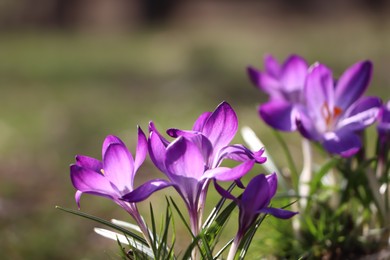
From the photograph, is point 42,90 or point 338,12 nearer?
point 42,90

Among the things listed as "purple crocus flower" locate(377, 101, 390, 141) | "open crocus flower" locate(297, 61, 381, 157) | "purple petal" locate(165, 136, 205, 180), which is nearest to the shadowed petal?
"open crocus flower" locate(297, 61, 381, 157)

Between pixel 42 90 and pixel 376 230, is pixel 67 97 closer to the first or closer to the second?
pixel 42 90

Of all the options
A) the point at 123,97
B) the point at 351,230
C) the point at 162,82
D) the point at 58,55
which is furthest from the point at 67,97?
the point at 351,230

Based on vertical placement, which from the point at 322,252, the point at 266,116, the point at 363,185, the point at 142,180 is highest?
the point at 266,116

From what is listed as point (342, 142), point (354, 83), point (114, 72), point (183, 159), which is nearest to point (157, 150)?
point (183, 159)

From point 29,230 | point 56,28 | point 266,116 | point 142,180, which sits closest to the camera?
point 266,116

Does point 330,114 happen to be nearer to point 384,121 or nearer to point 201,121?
point 384,121

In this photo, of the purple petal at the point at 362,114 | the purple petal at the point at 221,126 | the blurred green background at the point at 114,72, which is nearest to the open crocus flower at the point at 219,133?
the purple petal at the point at 221,126
